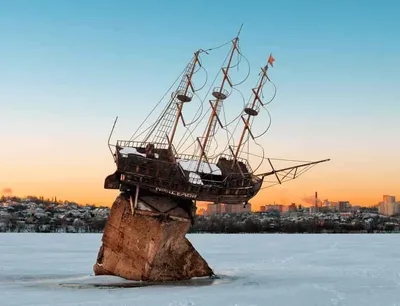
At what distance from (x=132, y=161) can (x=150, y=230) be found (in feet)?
11.2

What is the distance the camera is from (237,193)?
29062mm

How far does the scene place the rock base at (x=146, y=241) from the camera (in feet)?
88.8

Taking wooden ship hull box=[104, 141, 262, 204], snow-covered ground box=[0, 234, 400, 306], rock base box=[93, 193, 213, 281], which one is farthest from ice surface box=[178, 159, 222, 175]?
snow-covered ground box=[0, 234, 400, 306]

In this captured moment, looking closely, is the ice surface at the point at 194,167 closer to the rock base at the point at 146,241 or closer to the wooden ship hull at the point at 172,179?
the wooden ship hull at the point at 172,179

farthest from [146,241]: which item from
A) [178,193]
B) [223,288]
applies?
[223,288]

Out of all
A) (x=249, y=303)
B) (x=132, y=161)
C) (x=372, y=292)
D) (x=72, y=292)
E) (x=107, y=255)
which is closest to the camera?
(x=249, y=303)

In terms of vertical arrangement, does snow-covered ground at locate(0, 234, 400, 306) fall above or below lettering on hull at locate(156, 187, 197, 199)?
below

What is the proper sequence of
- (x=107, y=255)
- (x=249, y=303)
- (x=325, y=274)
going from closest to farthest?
(x=249, y=303) → (x=107, y=255) → (x=325, y=274)

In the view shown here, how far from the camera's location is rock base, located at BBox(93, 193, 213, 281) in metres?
27.1

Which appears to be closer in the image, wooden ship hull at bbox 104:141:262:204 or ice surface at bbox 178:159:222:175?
wooden ship hull at bbox 104:141:262:204

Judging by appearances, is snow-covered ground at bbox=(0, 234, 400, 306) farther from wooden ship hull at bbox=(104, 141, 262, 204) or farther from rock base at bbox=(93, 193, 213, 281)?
wooden ship hull at bbox=(104, 141, 262, 204)

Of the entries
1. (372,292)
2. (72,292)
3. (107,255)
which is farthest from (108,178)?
(372,292)

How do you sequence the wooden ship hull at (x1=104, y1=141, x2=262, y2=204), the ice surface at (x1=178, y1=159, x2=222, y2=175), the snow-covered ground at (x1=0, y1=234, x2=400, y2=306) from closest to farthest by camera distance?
the snow-covered ground at (x1=0, y1=234, x2=400, y2=306)
the wooden ship hull at (x1=104, y1=141, x2=262, y2=204)
the ice surface at (x1=178, y1=159, x2=222, y2=175)

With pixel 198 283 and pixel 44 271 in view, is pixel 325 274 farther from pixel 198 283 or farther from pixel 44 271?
pixel 44 271
